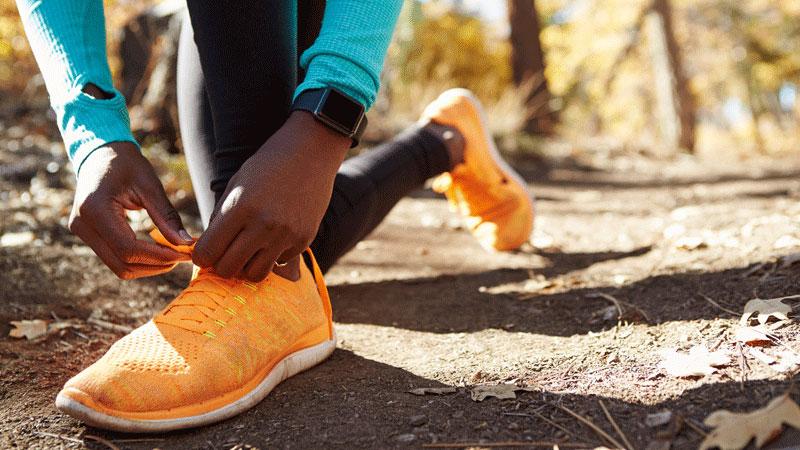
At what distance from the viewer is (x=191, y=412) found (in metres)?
0.95

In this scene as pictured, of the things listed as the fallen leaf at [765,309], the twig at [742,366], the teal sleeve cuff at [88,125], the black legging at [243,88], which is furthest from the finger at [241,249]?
the fallen leaf at [765,309]

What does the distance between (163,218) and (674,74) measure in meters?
5.97

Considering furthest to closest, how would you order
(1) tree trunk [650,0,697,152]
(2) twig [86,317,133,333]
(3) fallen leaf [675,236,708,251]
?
(1) tree trunk [650,0,697,152]
(3) fallen leaf [675,236,708,251]
(2) twig [86,317,133,333]

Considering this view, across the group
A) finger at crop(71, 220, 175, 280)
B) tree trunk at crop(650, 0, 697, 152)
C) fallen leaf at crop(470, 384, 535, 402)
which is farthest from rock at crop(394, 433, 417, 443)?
tree trunk at crop(650, 0, 697, 152)

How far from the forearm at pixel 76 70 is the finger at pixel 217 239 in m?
0.28

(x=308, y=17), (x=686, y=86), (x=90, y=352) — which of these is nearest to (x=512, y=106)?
(x=686, y=86)

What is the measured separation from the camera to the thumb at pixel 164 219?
40.4 inches

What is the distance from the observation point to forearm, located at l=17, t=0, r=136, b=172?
1.08 meters

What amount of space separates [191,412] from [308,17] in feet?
2.76

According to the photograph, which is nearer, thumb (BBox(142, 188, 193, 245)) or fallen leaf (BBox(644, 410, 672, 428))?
fallen leaf (BBox(644, 410, 672, 428))

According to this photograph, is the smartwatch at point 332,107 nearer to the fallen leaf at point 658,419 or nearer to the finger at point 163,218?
the finger at point 163,218

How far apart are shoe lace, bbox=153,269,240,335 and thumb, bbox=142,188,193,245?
9cm

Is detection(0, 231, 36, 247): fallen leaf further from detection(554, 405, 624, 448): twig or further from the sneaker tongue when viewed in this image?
detection(554, 405, 624, 448): twig

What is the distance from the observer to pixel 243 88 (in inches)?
42.8
